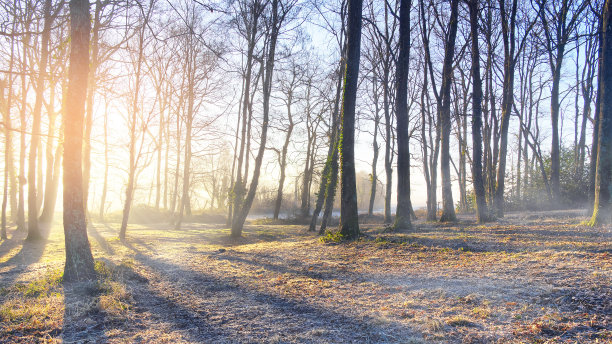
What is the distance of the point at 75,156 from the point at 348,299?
15.6 ft

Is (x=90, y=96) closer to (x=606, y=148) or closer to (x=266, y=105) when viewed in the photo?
(x=266, y=105)

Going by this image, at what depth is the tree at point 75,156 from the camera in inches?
214

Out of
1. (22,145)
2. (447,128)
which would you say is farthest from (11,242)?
(447,128)

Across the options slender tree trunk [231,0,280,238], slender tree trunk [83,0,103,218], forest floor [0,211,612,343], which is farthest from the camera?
slender tree trunk [231,0,280,238]

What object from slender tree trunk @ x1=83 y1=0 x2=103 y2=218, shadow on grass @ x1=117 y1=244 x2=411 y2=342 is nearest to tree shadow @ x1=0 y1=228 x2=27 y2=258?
slender tree trunk @ x1=83 y1=0 x2=103 y2=218

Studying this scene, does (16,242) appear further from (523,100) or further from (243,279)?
(523,100)

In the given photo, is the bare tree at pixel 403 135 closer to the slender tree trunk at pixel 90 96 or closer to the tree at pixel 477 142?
the tree at pixel 477 142

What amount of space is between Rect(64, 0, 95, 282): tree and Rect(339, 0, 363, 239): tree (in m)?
5.66

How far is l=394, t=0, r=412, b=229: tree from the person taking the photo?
10.7 m

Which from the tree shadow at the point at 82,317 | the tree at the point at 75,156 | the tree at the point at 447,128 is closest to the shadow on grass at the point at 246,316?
the tree shadow at the point at 82,317

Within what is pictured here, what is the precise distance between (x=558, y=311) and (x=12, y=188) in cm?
2325

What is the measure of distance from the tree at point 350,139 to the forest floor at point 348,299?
171cm

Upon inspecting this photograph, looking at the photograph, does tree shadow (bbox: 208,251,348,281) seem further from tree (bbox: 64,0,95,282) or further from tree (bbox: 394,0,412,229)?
tree (bbox: 394,0,412,229)

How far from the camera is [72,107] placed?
5457 mm
